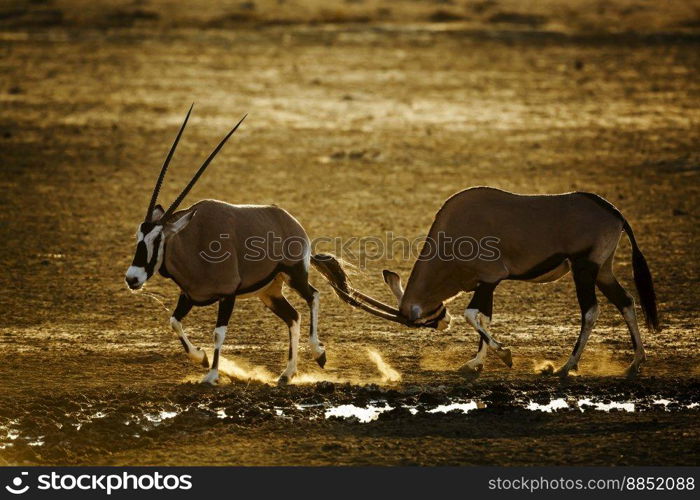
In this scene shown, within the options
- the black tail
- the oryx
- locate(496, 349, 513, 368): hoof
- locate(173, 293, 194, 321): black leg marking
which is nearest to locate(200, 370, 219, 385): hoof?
the oryx

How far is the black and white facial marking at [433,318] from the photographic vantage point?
11.1 meters

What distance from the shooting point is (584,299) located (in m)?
10.8

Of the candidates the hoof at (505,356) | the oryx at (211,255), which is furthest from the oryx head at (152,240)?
the hoof at (505,356)

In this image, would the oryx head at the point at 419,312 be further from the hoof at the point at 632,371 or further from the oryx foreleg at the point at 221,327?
the hoof at the point at 632,371

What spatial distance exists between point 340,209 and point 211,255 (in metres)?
8.03

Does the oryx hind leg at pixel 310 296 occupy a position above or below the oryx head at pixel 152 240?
below

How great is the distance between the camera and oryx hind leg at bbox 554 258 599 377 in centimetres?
1077

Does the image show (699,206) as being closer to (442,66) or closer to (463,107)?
(463,107)

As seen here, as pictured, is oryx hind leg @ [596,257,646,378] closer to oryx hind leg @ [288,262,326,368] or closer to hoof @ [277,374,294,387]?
oryx hind leg @ [288,262,326,368]

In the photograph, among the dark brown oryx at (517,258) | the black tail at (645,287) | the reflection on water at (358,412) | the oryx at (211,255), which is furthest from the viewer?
the black tail at (645,287)

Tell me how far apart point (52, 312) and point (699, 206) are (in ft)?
31.6

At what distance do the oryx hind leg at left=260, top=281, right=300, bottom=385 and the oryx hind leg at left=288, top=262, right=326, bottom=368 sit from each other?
5.2 inches

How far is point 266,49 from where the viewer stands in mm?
39469

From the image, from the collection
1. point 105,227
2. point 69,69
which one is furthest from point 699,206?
point 69,69
